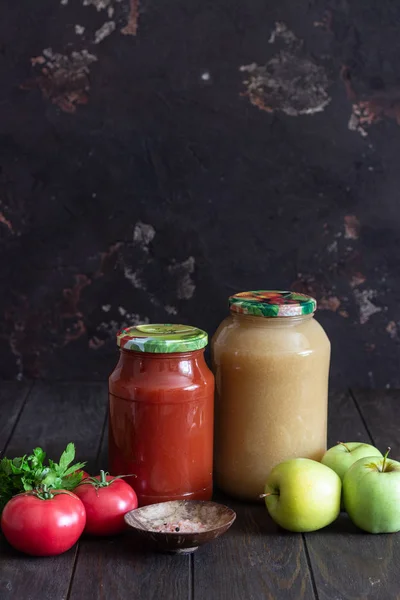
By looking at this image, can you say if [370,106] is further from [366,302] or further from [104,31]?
[104,31]

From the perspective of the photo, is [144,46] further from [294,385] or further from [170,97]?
[294,385]

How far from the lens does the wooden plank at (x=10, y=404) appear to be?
5.99ft

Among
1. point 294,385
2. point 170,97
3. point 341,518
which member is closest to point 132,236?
point 170,97

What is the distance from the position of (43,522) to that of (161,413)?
10.0 inches

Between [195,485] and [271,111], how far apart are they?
1.01m

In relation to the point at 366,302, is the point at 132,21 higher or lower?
higher

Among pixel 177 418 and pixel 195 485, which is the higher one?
pixel 177 418

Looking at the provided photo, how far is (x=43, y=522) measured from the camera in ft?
3.94

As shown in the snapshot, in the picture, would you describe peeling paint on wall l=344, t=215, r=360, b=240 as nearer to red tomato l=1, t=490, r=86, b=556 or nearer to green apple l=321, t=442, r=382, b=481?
green apple l=321, t=442, r=382, b=481

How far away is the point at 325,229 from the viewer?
82.9 inches

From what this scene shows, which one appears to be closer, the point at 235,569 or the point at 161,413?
the point at 235,569

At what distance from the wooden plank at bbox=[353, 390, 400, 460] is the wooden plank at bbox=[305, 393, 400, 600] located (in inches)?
15.0

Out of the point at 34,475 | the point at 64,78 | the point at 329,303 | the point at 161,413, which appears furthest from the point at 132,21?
Result: the point at 34,475

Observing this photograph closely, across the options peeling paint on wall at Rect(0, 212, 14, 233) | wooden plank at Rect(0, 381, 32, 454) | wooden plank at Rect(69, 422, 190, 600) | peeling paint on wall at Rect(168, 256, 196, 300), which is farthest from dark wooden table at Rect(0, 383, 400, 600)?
peeling paint on wall at Rect(0, 212, 14, 233)
